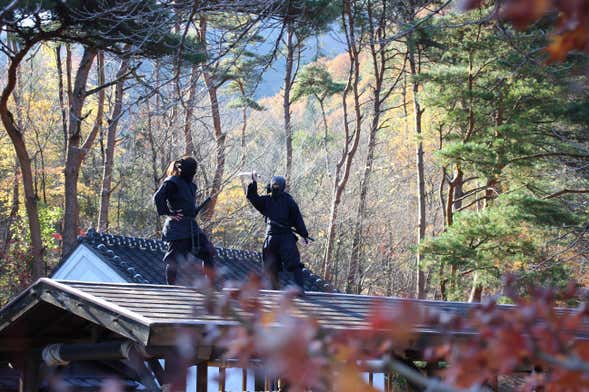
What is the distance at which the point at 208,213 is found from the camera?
2234 centimetres

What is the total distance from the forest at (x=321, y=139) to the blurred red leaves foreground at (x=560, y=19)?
5.67 m

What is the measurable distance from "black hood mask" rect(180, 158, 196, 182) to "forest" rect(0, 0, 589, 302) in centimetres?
87

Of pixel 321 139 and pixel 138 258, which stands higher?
pixel 321 139

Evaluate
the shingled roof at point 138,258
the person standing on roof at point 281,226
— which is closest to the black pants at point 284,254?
the person standing on roof at point 281,226

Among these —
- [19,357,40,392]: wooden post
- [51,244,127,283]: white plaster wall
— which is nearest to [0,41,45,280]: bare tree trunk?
[51,244,127,283]: white plaster wall

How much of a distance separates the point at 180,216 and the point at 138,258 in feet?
12.4

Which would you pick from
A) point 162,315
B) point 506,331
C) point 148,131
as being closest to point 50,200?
point 148,131

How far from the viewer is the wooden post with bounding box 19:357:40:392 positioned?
7.39 meters

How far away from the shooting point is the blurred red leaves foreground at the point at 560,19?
4.52 ft

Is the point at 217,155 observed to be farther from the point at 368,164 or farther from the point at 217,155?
the point at 368,164

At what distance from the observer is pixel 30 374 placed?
7.48 meters

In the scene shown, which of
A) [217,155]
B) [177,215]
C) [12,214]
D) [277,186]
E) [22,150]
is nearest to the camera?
[177,215]

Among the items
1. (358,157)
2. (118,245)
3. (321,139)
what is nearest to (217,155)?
(321,139)

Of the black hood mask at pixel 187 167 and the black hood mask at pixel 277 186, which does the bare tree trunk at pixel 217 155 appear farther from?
the black hood mask at pixel 187 167
